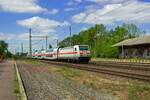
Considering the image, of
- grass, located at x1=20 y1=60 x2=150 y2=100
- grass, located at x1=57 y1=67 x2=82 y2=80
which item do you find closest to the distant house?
grass, located at x1=57 y1=67 x2=82 y2=80

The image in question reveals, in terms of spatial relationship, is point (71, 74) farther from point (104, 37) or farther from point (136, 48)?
point (104, 37)

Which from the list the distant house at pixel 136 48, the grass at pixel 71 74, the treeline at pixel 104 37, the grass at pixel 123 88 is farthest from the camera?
the treeline at pixel 104 37

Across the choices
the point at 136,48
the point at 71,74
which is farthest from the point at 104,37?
the point at 71,74

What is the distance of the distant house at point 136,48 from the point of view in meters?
72.3

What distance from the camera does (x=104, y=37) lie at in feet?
419

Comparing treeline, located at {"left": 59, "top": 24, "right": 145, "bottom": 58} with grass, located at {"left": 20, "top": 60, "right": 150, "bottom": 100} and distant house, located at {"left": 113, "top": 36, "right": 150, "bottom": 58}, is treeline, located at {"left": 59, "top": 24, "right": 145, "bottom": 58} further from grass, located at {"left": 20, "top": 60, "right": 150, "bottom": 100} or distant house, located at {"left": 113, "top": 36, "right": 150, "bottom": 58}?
grass, located at {"left": 20, "top": 60, "right": 150, "bottom": 100}

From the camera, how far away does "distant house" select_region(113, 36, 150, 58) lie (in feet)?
237

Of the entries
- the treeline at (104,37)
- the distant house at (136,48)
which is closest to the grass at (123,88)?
the distant house at (136,48)

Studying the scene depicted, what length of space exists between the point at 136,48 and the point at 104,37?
49369 millimetres

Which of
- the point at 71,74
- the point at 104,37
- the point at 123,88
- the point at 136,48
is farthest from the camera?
the point at 104,37

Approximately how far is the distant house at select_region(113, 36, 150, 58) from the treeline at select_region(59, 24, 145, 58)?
6.02m

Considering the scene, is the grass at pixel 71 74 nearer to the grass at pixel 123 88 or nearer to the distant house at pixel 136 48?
the grass at pixel 123 88

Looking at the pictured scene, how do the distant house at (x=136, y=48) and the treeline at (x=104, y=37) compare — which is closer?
the distant house at (x=136, y=48)

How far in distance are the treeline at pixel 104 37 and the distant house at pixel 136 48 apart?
6021 millimetres
